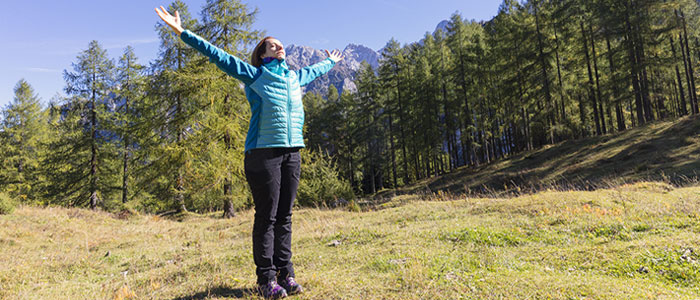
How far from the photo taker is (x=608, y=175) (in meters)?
15.5

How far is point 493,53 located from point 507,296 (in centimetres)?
3068

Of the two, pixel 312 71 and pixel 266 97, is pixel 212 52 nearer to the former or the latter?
pixel 266 97

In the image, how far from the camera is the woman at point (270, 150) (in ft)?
8.82

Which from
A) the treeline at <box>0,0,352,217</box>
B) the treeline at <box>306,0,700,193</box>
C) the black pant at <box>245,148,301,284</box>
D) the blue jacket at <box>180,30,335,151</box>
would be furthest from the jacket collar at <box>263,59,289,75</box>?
the treeline at <box>306,0,700,193</box>

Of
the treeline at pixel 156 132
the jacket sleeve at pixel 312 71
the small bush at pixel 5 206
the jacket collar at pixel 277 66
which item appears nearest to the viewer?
the jacket collar at pixel 277 66

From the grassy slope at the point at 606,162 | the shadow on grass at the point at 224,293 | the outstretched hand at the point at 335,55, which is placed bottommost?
the shadow on grass at the point at 224,293

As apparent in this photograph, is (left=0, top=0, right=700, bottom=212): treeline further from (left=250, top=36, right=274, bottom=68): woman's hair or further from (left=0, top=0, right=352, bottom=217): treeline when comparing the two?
(left=250, top=36, right=274, bottom=68): woman's hair

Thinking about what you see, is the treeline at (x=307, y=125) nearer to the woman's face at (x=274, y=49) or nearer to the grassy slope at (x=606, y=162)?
the grassy slope at (x=606, y=162)

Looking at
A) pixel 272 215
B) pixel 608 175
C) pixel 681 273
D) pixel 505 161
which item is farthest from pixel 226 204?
pixel 505 161

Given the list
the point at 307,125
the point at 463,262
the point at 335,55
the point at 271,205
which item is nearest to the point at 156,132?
the point at 307,125

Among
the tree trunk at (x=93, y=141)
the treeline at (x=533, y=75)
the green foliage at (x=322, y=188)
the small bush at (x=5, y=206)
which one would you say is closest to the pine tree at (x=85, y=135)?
the tree trunk at (x=93, y=141)

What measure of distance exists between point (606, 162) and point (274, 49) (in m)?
21.9

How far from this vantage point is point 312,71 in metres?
3.54

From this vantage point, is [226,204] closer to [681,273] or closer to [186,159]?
[186,159]
